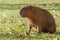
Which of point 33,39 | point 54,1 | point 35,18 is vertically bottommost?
point 33,39

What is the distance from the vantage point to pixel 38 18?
324 inches

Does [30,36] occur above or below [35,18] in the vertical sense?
below

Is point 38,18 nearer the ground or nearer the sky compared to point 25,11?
nearer the ground

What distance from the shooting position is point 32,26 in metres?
8.52

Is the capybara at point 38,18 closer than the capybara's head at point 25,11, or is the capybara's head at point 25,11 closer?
the capybara's head at point 25,11

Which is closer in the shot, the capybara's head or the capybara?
the capybara's head

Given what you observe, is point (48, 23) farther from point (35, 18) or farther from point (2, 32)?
point (2, 32)

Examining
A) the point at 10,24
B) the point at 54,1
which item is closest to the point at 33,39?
the point at 10,24

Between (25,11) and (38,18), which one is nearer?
(25,11)

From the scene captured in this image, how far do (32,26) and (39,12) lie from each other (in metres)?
0.53

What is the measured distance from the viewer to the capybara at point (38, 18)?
8039 millimetres

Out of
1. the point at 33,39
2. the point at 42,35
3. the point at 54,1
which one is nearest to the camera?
the point at 33,39

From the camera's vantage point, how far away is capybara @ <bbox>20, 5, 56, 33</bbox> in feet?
26.4

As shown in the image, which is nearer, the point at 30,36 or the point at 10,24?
the point at 30,36
